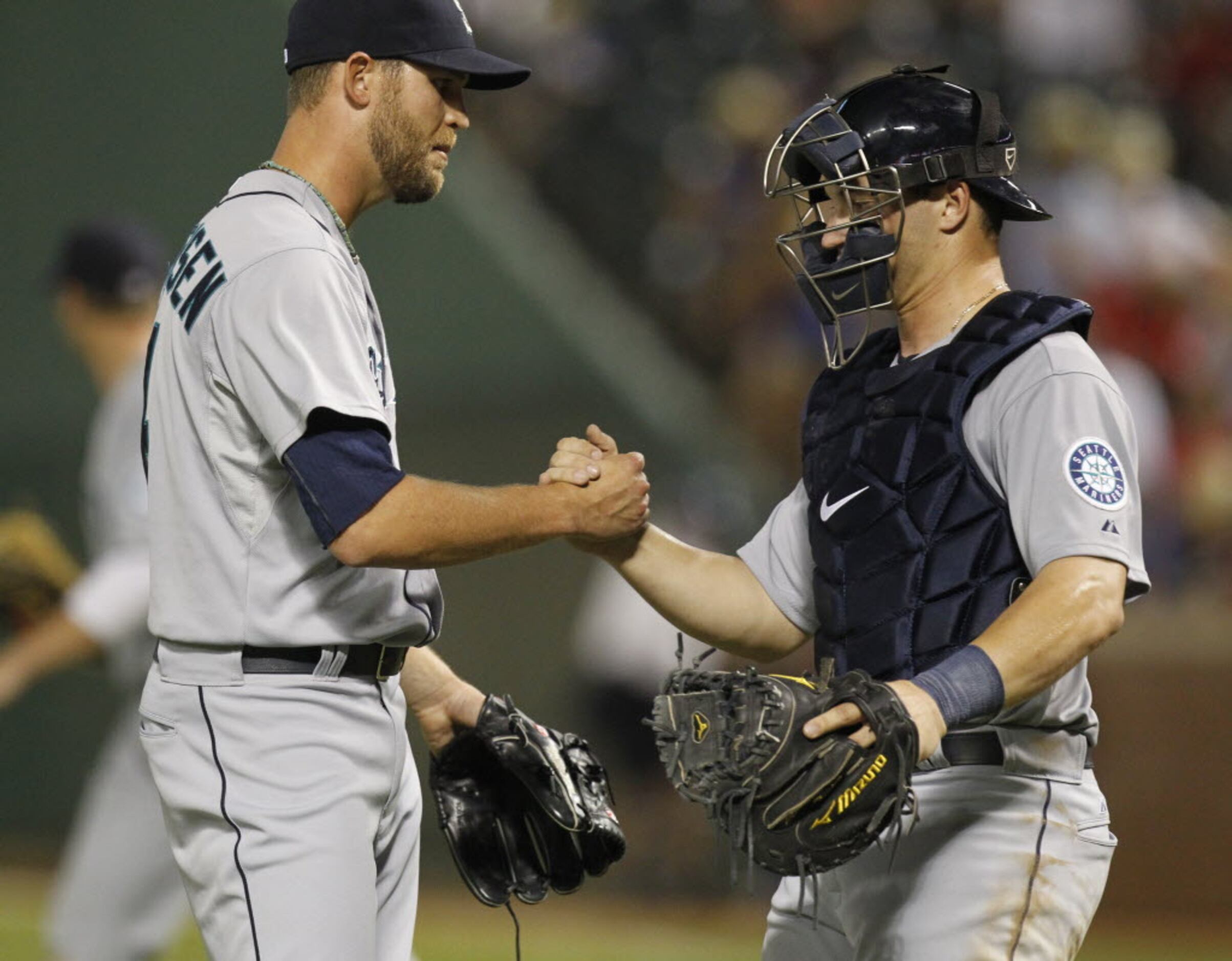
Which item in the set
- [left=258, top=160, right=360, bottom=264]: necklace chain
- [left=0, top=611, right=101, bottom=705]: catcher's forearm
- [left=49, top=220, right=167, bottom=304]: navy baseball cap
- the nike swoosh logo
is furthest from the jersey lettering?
[left=49, top=220, right=167, bottom=304]: navy baseball cap

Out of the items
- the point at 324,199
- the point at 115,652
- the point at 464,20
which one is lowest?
the point at 115,652

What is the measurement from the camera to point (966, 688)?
2754 mm

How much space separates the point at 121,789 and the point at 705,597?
2.22 metres

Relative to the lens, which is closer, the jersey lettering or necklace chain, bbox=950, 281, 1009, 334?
the jersey lettering

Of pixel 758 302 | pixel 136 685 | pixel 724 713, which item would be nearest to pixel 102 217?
pixel 758 302

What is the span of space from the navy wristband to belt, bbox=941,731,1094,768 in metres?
0.33

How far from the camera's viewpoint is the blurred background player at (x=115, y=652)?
489cm

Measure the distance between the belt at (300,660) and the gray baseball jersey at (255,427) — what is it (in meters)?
0.03

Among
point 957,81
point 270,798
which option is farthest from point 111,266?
point 957,81

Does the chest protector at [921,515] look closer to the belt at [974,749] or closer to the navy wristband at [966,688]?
the belt at [974,749]

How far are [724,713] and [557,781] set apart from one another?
2.37 feet

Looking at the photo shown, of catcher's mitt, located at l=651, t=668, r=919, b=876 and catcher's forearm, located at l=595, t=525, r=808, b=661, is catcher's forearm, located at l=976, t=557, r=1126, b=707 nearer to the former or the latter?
catcher's mitt, located at l=651, t=668, r=919, b=876

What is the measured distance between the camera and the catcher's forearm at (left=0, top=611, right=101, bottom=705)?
4934 mm

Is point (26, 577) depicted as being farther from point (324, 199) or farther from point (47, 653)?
point (324, 199)
